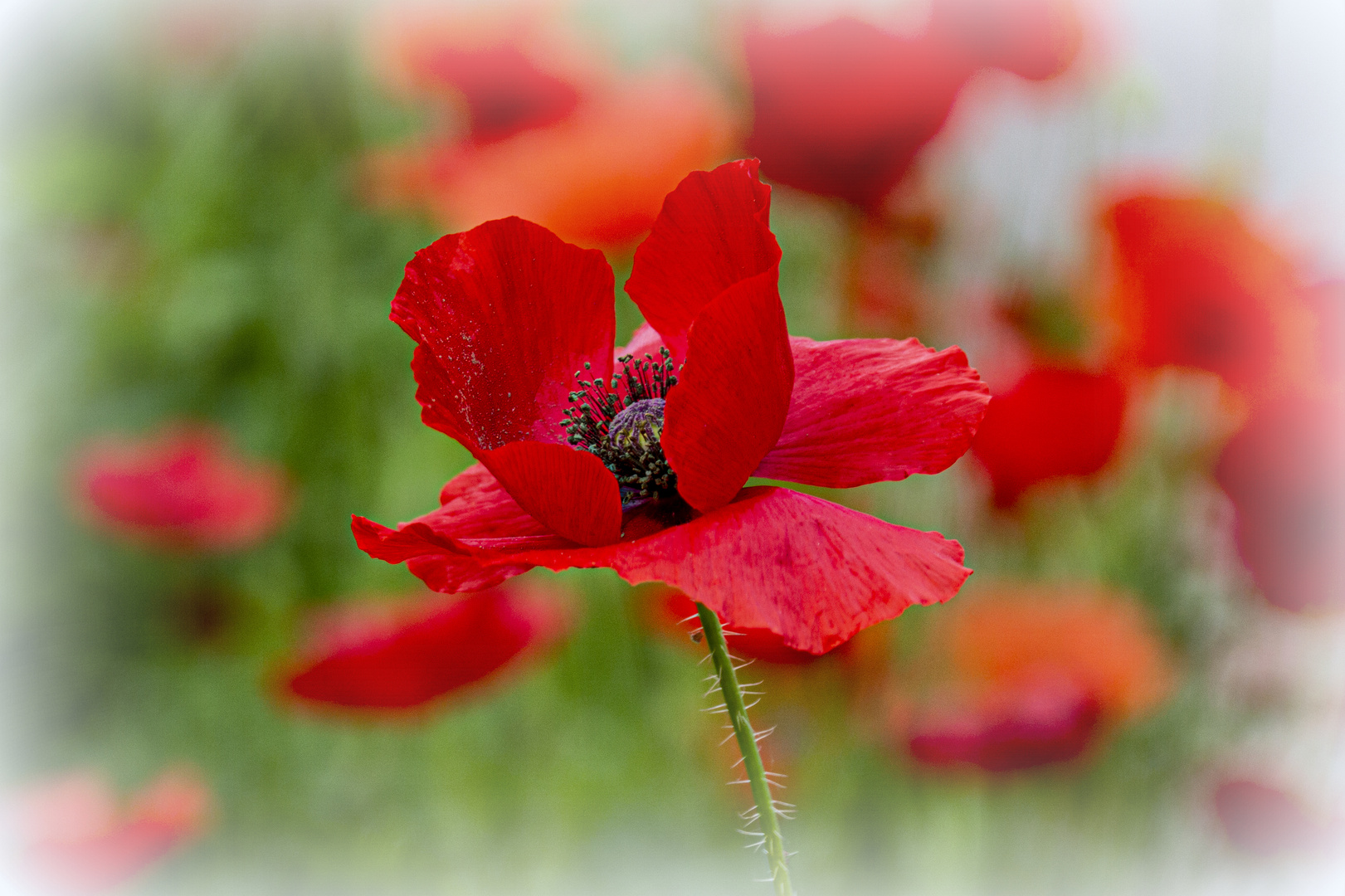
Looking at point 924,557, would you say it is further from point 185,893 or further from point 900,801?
point 185,893

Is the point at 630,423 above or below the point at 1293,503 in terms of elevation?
above

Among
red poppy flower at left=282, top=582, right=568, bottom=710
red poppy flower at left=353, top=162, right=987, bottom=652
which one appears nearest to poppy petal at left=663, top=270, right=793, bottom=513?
red poppy flower at left=353, top=162, right=987, bottom=652

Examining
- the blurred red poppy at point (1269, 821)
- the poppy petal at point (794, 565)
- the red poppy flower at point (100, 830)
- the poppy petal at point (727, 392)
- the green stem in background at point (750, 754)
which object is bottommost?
the blurred red poppy at point (1269, 821)

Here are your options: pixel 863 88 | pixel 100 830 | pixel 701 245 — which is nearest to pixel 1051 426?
pixel 863 88

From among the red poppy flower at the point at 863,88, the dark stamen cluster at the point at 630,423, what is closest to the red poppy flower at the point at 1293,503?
the red poppy flower at the point at 863,88

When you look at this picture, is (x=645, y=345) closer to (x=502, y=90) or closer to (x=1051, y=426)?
(x=1051, y=426)

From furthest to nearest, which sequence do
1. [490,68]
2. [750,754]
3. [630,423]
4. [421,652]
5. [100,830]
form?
[490,68], [100,830], [421,652], [630,423], [750,754]

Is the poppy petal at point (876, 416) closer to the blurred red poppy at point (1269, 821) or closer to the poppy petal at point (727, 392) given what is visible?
the poppy petal at point (727, 392)
